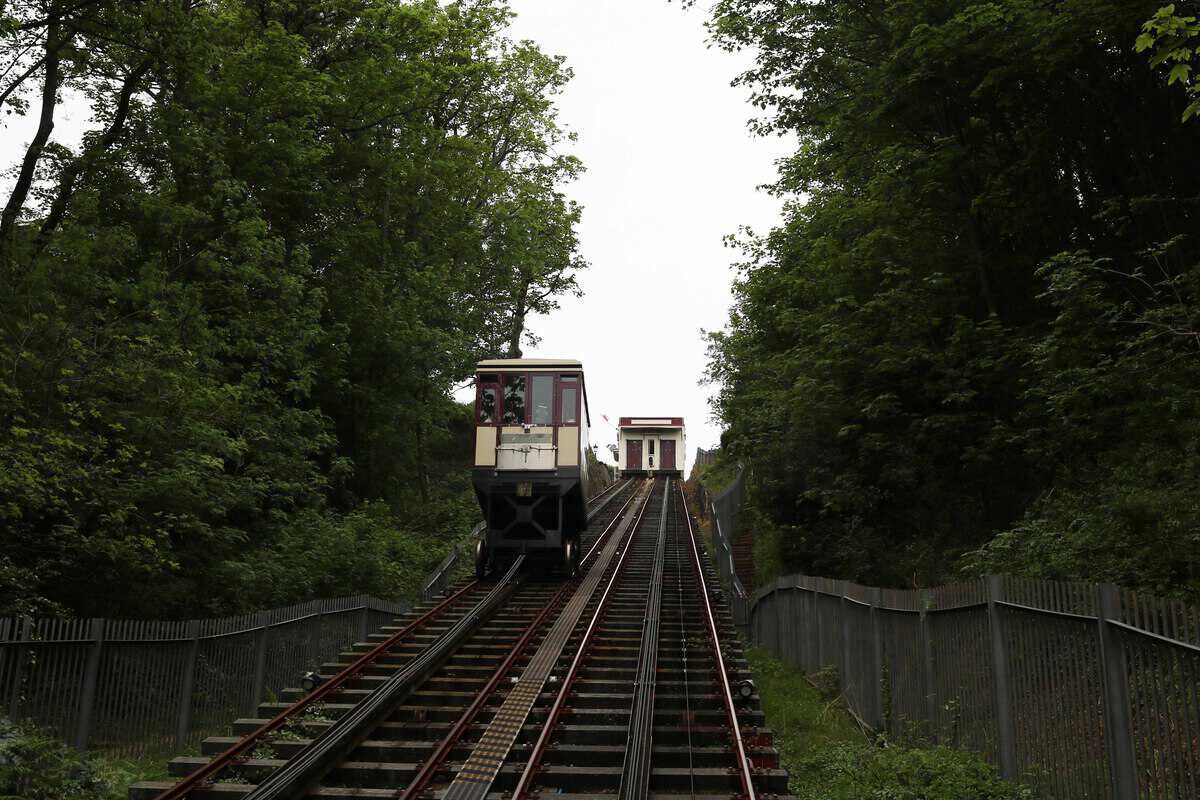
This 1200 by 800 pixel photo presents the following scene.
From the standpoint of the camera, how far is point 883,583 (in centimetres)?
1567

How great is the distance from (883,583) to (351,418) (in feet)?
50.9

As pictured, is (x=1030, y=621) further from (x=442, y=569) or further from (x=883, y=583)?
(x=442, y=569)

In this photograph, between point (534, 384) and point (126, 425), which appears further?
point (534, 384)

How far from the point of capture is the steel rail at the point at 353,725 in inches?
250

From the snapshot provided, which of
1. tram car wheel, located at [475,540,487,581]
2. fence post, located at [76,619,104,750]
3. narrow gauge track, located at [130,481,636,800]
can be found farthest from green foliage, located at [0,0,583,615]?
narrow gauge track, located at [130,481,636,800]

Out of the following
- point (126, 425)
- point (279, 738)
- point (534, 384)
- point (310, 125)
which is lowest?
point (279, 738)

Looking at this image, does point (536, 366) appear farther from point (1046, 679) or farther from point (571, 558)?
point (1046, 679)

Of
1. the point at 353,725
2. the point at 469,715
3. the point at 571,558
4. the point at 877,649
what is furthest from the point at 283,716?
the point at 571,558

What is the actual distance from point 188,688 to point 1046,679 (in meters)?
8.69

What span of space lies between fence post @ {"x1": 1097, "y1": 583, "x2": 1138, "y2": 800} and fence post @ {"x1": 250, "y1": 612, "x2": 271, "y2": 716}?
379 inches

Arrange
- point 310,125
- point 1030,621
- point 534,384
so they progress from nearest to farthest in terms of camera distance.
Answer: point 1030,621
point 534,384
point 310,125

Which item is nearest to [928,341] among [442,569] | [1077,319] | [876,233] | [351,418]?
[876,233]

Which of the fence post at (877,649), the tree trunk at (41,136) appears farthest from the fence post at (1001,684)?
the tree trunk at (41,136)

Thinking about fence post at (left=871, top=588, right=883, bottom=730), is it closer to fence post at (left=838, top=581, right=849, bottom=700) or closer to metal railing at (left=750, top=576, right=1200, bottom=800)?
metal railing at (left=750, top=576, right=1200, bottom=800)
